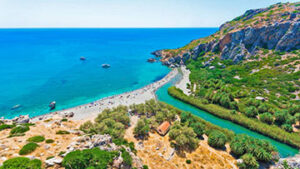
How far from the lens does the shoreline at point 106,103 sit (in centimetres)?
5019

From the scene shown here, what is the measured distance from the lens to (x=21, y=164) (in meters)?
13.9

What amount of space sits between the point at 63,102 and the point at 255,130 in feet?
258

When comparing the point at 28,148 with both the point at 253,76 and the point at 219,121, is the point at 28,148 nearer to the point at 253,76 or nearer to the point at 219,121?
the point at 219,121

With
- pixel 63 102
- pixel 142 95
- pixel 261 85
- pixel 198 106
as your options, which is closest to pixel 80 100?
pixel 63 102

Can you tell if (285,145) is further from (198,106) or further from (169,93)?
(169,93)

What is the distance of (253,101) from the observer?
51.7 meters

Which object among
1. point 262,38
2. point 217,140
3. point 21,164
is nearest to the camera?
point 21,164

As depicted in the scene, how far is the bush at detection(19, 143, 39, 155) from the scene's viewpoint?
55.5ft

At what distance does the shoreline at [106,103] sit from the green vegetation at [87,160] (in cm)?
3409

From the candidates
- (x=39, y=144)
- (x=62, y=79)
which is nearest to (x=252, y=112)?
(x=39, y=144)

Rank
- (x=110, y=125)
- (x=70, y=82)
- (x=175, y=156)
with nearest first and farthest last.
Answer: (x=175, y=156), (x=110, y=125), (x=70, y=82)

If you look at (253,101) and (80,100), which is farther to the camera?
(80,100)

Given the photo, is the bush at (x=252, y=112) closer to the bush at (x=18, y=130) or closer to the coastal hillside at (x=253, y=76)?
the coastal hillside at (x=253, y=76)

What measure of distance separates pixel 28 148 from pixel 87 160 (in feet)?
27.5
